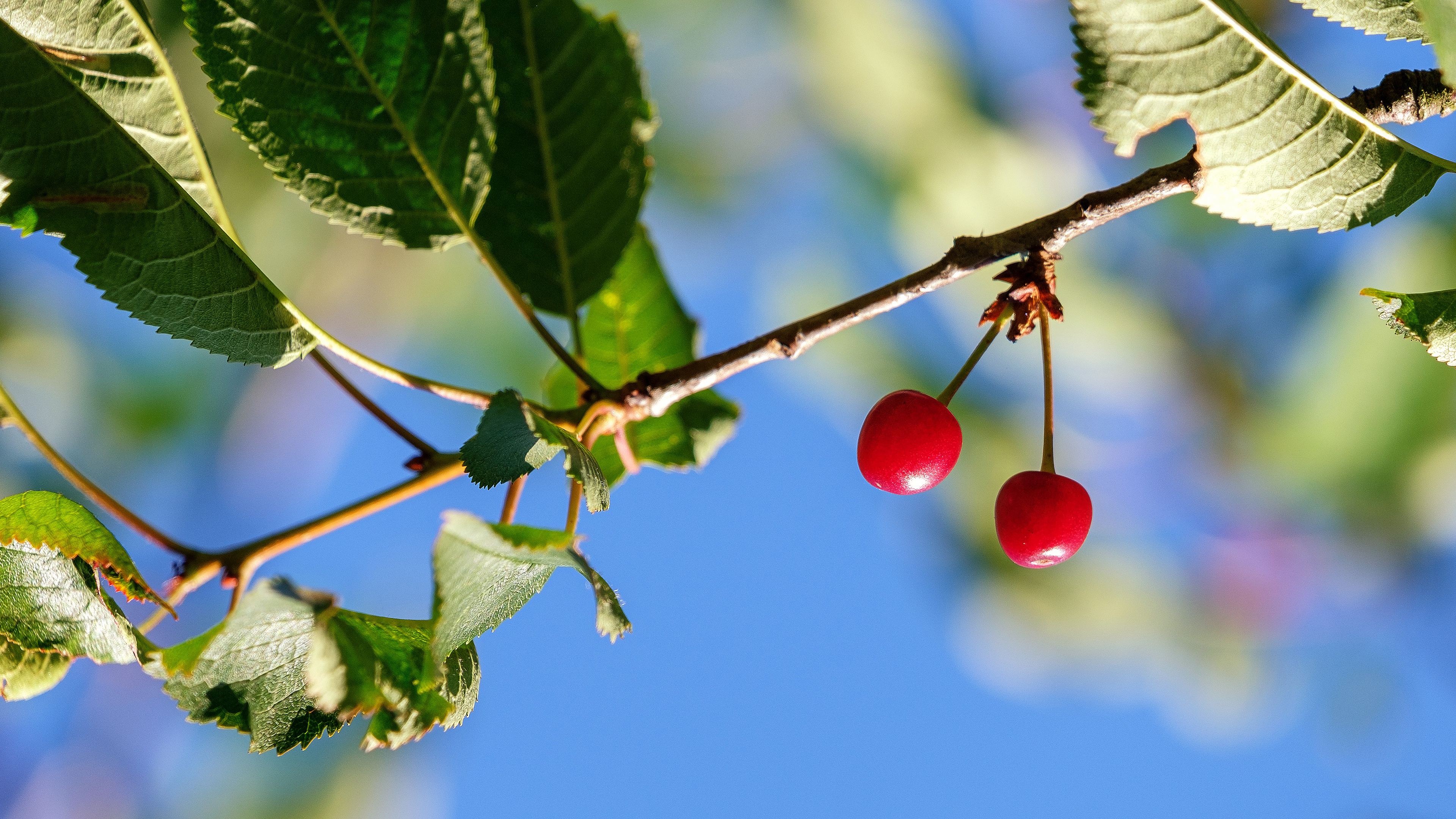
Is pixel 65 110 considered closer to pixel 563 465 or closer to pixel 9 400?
pixel 9 400

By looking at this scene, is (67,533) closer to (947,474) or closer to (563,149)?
(563,149)

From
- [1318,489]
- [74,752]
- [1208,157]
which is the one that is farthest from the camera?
[74,752]

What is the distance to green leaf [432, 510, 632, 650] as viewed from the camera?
68 cm

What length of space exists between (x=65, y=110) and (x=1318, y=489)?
3756mm

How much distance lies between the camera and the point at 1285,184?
0.81 metres

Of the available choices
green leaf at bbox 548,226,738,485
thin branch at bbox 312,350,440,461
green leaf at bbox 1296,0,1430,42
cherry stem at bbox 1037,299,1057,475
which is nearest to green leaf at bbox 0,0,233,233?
thin branch at bbox 312,350,440,461

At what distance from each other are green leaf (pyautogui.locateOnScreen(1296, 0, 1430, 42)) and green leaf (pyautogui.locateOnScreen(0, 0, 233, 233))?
106cm

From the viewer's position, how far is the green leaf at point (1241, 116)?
727 mm

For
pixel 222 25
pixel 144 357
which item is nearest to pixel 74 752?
pixel 144 357

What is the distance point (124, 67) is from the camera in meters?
0.84

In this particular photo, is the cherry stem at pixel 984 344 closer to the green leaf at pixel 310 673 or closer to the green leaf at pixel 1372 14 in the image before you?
the green leaf at pixel 1372 14

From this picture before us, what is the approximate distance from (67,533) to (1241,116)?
1.14 meters

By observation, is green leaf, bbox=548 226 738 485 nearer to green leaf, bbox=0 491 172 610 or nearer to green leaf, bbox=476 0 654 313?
green leaf, bbox=476 0 654 313

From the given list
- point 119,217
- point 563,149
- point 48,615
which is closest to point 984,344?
point 563,149
